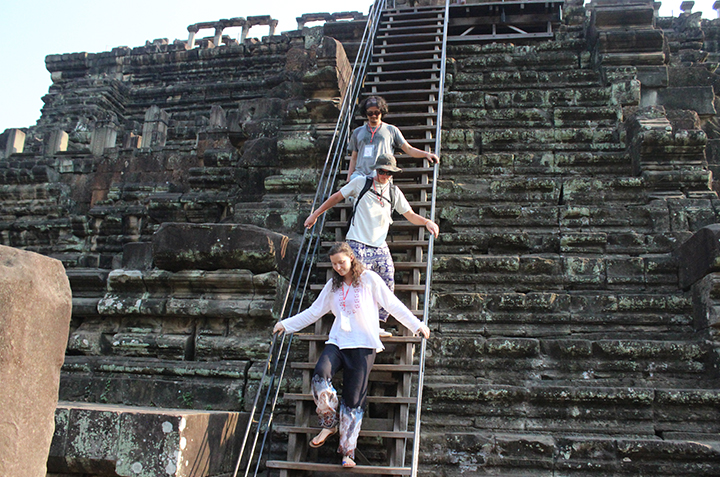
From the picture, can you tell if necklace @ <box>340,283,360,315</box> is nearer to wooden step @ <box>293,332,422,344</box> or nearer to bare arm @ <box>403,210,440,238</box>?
wooden step @ <box>293,332,422,344</box>

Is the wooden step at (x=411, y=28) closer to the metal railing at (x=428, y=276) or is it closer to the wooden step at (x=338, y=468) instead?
the metal railing at (x=428, y=276)

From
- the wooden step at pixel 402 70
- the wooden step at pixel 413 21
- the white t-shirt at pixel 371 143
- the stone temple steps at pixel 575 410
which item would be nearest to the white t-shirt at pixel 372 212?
the white t-shirt at pixel 371 143

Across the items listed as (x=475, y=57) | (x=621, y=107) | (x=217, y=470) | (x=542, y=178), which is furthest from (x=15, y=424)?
(x=475, y=57)

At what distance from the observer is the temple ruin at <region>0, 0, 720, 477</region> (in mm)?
4102

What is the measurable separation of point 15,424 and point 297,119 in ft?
19.2

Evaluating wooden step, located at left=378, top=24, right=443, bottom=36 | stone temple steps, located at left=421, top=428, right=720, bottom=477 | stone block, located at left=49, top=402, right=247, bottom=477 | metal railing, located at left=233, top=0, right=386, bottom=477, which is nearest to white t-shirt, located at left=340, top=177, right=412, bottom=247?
metal railing, located at left=233, top=0, right=386, bottom=477

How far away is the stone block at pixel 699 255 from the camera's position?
4.80 meters

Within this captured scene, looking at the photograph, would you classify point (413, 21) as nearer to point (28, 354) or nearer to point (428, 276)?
point (428, 276)

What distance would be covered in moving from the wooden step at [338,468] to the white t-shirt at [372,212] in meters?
1.68

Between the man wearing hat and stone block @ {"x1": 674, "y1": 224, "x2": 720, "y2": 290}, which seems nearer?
the man wearing hat

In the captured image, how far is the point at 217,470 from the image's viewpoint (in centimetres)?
369

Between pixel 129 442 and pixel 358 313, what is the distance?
1.51 m

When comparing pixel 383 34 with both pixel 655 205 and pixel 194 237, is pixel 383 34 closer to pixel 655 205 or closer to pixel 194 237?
pixel 655 205

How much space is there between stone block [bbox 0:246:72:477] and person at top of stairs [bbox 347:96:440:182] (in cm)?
341
